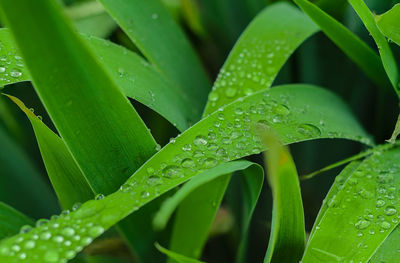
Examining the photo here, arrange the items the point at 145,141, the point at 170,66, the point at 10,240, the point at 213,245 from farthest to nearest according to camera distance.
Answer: the point at 213,245
the point at 170,66
the point at 145,141
the point at 10,240

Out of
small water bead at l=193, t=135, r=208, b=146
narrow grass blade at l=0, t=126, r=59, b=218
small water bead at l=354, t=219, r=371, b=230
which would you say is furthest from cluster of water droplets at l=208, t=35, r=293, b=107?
narrow grass blade at l=0, t=126, r=59, b=218

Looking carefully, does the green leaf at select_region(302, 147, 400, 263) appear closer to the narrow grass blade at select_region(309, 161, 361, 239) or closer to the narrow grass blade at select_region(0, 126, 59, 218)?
the narrow grass blade at select_region(309, 161, 361, 239)

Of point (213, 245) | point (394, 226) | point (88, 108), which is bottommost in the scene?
point (213, 245)

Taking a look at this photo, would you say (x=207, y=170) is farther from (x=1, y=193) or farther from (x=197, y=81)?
(x=1, y=193)

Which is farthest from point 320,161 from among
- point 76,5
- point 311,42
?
point 76,5

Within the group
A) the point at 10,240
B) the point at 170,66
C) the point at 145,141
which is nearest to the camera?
the point at 10,240

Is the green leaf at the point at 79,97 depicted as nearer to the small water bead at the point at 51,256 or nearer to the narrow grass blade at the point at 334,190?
the small water bead at the point at 51,256

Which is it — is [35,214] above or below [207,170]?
below
